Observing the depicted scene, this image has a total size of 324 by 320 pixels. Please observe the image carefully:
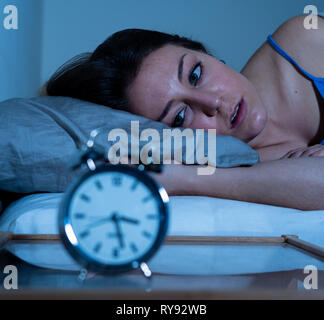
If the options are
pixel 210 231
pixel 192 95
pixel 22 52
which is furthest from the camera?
pixel 22 52

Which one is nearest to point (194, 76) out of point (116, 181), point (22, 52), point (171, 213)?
point (171, 213)

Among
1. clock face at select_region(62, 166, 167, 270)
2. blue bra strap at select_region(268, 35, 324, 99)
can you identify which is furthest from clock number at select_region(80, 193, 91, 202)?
blue bra strap at select_region(268, 35, 324, 99)

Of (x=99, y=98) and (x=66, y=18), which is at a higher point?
(x=66, y=18)

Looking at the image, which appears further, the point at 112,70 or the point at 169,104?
the point at 112,70

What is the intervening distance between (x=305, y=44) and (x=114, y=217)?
107 cm

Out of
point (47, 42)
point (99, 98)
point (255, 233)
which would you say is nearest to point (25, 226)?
point (255, 233)

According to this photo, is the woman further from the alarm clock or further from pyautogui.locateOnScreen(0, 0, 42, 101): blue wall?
Result: the alarm clock

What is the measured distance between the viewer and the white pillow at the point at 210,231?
1.46ft

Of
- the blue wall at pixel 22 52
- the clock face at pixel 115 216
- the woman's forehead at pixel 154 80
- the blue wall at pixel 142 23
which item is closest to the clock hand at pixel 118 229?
the clock face at pixel 115 216

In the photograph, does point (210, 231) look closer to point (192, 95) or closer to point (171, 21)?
point (192, 95)

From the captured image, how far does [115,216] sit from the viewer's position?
43 cm
